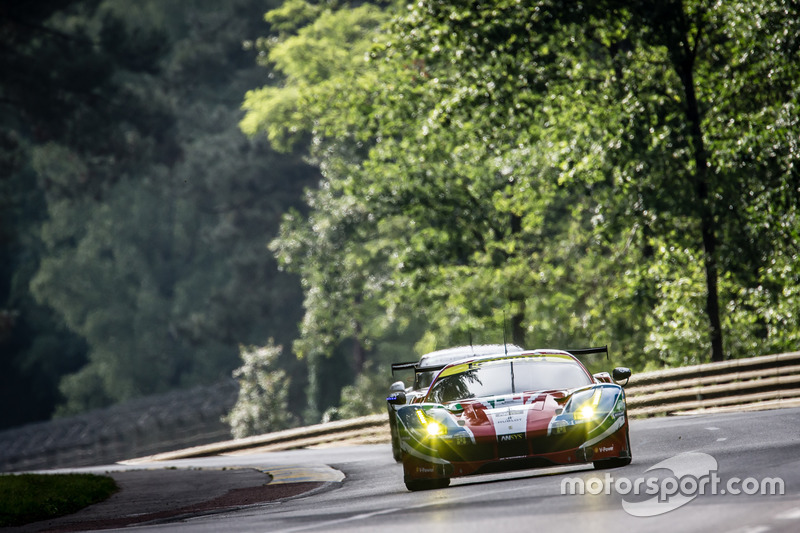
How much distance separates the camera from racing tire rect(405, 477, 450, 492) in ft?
37.4

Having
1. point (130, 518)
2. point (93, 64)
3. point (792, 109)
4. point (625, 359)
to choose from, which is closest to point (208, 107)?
point (93, 64)

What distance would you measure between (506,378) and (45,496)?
6316 mm

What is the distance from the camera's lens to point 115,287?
69.5 metres

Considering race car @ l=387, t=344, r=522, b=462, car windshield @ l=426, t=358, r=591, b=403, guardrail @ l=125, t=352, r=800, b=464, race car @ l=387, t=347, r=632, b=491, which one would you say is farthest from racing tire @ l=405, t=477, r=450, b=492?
guardrail @ l=125, t=352, r=800, b=464

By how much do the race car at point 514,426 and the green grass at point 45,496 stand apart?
14.7 ft

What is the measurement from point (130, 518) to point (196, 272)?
58906mm

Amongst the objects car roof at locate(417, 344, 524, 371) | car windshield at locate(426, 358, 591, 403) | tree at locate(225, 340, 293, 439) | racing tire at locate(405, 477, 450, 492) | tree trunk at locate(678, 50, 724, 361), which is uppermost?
tree trunk at locate(678, 50, 724, 361)

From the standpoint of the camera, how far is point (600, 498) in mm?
9062

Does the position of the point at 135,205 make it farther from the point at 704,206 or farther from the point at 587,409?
the point at 587,409

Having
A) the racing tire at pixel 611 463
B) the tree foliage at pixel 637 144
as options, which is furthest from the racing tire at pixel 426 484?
the tree foliage at pixel 637 144

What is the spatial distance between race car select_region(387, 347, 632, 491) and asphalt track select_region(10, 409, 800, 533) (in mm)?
231

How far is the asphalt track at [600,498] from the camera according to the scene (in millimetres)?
7824

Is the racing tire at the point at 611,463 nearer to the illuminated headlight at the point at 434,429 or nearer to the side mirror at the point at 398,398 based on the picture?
the illuminated headlight at the point at 434,429

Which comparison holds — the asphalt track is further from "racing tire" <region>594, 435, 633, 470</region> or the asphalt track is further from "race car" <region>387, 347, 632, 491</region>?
"race car" <region>387, 347, 632, 491</region>
